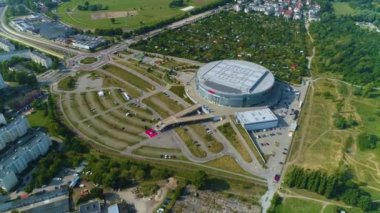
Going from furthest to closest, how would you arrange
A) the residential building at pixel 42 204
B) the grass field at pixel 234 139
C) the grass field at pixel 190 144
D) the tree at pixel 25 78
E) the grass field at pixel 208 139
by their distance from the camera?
the tree at pixel 25 78, the grass field at pixel 208 139, the grass field at pixel 190 144, the grass field at pixel 234 139, the residential building at pixel 42 204

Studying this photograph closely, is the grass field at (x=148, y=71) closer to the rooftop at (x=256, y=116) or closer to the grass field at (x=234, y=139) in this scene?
the grass field at (x=234, y=139)

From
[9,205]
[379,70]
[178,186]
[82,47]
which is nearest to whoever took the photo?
[9,205]

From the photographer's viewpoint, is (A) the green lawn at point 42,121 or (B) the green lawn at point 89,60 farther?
(B) the green lawn at point 89,60

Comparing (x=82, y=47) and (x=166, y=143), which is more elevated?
(x=82, y=47)

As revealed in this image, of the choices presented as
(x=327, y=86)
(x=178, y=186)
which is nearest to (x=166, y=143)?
(x=178, y=186)

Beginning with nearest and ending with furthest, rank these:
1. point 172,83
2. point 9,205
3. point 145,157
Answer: point 9,205 → point 145,157 → point 172,83

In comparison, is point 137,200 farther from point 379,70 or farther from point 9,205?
point 379,70

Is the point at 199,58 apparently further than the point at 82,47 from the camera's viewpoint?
No

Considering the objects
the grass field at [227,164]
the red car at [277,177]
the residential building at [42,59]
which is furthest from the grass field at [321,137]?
the residential building at [42,59]
